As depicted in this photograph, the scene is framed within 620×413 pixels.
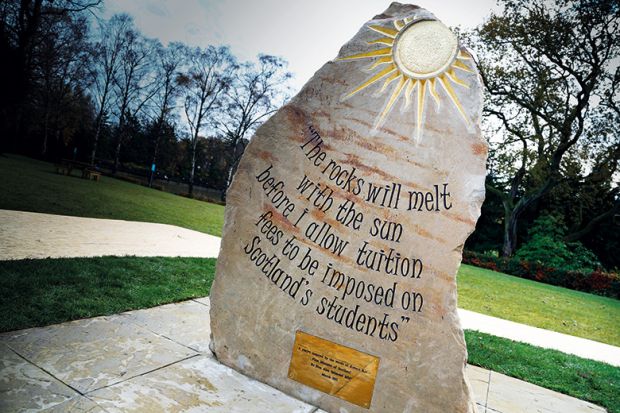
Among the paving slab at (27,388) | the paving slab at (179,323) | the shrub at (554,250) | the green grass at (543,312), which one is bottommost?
the green grass at (543,312)

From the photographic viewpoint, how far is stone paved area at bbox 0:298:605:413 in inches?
75.2

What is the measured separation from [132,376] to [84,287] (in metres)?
1.94

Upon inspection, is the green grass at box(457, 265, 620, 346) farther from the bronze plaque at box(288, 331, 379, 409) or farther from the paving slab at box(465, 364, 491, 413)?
the bronze plaque at box(288, 331, 379, 409)

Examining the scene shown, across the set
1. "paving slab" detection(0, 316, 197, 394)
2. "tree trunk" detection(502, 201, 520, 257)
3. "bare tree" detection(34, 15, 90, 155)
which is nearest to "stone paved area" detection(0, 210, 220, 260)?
"paving slab" detection(0, 316, 197, 394)

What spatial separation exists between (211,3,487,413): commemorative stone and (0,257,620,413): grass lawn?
56.4 inches

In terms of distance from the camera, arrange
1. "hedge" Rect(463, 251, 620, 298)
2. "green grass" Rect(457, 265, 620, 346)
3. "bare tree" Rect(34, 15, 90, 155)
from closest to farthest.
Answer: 1. "green grass" Rect(457, 265, 620, 346)
2. "hedge" Rect(463, 251, 620, 298)
3. "bare tree" Rect(34, 15, 90, 155)

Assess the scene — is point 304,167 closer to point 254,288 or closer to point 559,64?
point 254,288

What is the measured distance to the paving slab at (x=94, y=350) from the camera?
2.12m

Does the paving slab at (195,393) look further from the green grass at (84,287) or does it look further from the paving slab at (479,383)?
the paving slab at (479,383)

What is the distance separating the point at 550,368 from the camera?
13.8ft

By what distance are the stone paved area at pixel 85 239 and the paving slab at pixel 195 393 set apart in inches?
133

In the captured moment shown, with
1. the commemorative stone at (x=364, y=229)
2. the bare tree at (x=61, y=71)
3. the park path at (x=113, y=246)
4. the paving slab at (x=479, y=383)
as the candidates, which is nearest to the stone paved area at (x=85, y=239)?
the park path at (x=113, y=246)

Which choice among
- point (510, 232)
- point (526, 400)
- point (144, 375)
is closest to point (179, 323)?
point (144, 375)

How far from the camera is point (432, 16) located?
8.82 feet
